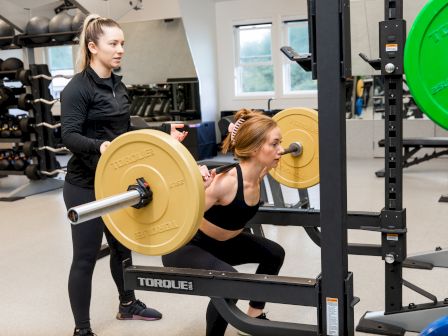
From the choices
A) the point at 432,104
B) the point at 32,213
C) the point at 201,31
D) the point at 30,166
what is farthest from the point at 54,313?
the point at 201,31

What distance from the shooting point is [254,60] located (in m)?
9.97

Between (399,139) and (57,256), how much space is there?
2.76 m

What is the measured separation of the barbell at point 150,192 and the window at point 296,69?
26.5ft

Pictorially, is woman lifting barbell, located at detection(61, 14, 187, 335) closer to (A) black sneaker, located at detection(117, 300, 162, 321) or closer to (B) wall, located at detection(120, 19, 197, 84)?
(A) black sneaker, located at detection(117, 300, 162, 321)

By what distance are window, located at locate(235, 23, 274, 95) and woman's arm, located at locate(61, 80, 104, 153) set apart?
25.2 ft

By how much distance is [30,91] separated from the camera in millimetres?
6410

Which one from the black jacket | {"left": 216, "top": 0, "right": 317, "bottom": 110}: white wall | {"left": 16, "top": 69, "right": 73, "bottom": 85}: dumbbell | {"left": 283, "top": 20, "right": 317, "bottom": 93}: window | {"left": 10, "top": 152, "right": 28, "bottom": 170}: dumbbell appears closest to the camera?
the black jacket

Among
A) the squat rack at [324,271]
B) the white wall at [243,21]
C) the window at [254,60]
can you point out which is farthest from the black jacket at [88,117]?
the window at [254,60]

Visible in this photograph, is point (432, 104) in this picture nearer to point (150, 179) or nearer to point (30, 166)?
point (150, 179)

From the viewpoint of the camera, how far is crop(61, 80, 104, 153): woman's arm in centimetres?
226

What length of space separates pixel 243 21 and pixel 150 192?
845cm

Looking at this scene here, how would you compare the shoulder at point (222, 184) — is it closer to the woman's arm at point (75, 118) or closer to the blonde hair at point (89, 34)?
the woman's arm at point (75, 118)

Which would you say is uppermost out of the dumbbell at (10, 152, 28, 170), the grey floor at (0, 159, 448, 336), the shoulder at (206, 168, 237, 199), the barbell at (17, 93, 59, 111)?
the barbell at (17, 93, 59, 111)

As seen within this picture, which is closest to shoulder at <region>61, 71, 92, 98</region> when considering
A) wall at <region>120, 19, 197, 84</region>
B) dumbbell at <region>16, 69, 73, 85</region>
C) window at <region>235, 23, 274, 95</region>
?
dumbbell at <region>16, 69, 73, 85</region>
